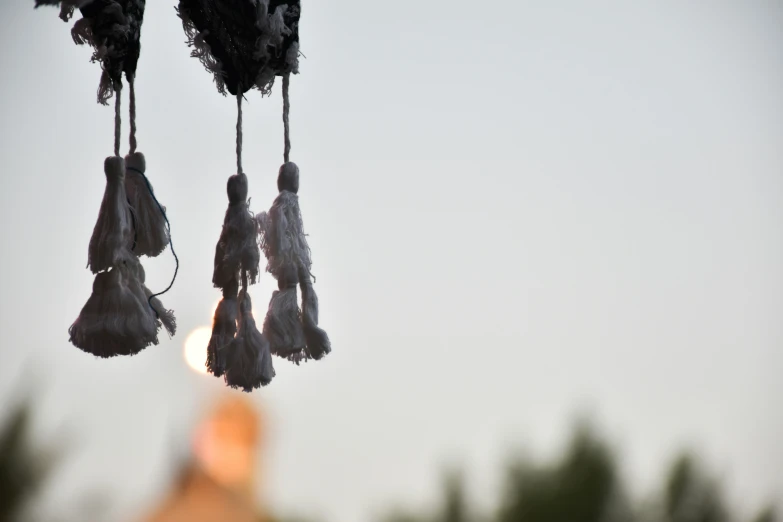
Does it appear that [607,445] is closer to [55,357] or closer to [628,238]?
[628,238]

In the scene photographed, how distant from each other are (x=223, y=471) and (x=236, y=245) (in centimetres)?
143

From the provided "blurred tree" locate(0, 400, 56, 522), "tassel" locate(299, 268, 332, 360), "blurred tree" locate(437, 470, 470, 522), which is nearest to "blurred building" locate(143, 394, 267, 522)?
"blurred tree" locate(0, 400, 56, 522)

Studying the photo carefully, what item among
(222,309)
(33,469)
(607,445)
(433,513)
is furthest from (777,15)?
(33,469)

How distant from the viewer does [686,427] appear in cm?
167

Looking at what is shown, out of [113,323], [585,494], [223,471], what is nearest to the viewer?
[113,323]

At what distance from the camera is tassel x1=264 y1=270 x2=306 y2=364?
56 cm

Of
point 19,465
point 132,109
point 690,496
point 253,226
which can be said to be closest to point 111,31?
point 132,109

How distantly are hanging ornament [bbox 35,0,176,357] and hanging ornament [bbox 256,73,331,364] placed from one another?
7cm

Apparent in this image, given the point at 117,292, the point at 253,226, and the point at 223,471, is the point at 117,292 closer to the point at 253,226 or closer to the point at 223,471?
the point at 253,226

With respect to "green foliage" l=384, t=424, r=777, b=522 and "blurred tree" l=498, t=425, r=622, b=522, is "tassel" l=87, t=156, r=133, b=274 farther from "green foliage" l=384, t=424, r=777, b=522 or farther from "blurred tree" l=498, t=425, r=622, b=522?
"blurred tree" l=498, t=425, r=622, b=522

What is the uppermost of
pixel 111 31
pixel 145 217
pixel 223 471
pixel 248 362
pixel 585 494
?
pixel 111 31

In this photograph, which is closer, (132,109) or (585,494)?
(132,109)

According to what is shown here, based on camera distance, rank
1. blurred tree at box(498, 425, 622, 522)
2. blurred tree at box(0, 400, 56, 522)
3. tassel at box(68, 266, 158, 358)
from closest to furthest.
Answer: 1. tassel at box(68, 266, 158, 358)
2. blurred tree at box(0, 400, 56, 522)
3. blurred tree at box(498, 425, 622, 522)

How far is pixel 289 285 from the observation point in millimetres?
571
